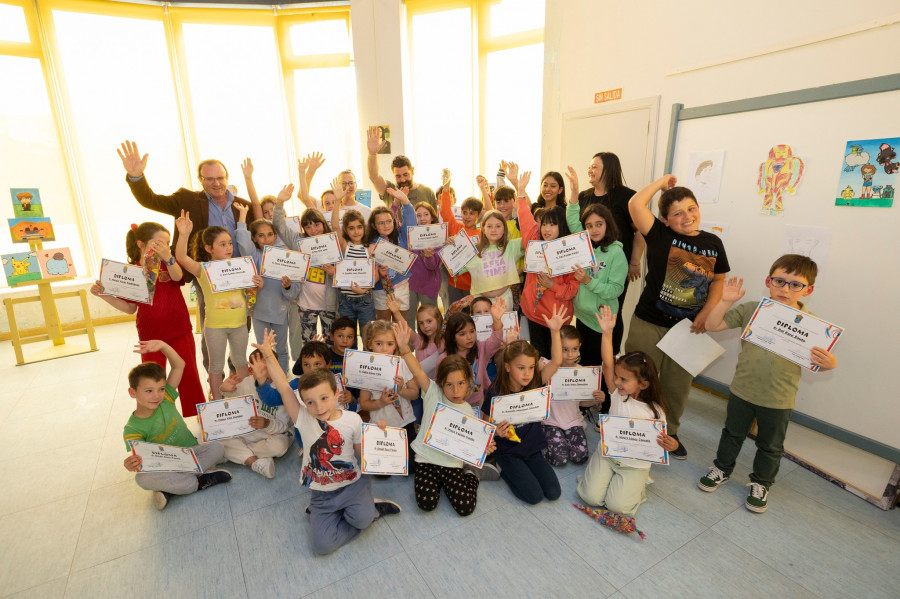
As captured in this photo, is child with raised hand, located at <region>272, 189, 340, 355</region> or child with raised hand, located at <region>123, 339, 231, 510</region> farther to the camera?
child with raised hand, located at <region>272, 189, 340, 355</region>

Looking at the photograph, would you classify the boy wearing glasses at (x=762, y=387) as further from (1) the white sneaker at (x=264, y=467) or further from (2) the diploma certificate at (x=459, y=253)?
(1) the white sneaker at (x=264, y=467)

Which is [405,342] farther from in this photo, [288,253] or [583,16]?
[583,16]

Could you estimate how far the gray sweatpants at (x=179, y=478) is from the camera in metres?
2.29

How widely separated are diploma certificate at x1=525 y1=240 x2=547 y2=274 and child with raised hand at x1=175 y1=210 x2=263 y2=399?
182 cm

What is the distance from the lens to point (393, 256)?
3238mm

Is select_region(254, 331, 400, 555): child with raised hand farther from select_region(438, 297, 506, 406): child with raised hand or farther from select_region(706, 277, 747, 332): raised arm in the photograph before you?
select_region(706, 277, 747, 332): raised arm

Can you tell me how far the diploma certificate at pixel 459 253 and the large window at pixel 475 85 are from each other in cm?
306

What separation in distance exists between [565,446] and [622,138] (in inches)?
105

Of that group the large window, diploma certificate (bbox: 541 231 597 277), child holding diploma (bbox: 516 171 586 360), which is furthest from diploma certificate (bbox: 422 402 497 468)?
the large window

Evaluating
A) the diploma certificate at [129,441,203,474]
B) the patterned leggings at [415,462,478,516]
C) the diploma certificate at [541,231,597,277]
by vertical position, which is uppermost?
the diploma certificate at [541,231,597,277]

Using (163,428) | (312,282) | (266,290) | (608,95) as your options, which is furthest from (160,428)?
(608,95)

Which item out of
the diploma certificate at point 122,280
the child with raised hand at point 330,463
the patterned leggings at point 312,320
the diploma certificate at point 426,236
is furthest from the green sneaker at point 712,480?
the diploma certificate at point 122,280

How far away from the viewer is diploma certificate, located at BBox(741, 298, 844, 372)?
1929 millimetres

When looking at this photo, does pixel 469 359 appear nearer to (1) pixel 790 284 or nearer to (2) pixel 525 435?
(2) pixel 525 435
